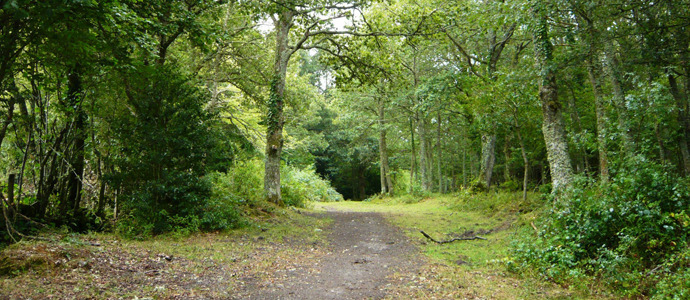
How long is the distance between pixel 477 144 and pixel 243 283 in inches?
656

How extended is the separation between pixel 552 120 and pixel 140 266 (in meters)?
8.57

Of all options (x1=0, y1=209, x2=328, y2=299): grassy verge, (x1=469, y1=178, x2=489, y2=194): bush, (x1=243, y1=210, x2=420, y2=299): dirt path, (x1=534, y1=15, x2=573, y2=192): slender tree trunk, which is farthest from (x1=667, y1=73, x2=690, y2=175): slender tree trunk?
(x1=0, y1=209, x2=328, y2=299): grassy verge

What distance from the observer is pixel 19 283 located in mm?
4023

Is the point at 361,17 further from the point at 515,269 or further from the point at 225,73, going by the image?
the point at 515,269

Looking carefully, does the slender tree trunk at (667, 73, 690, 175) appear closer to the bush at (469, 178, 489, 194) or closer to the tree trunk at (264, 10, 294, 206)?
the bush at (469, 178, 489, 194)

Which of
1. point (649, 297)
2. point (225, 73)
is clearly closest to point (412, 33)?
point (225, 73)

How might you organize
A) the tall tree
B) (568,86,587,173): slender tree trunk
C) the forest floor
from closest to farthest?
the forest floor, the tall tree, (568,86,587,173): slender tree trunk

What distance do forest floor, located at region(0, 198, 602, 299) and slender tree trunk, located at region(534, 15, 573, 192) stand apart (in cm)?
193

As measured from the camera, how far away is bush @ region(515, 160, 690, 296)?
4.58 m

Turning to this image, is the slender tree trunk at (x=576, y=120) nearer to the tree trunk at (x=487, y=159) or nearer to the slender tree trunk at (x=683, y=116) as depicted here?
the tree trunk at (x=487, y=159)

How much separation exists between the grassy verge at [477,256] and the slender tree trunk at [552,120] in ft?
4.27

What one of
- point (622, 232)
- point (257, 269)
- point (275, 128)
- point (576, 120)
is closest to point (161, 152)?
point (257, 269)

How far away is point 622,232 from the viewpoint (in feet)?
16.4

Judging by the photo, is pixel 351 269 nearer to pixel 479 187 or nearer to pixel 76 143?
Result: pixel 76 143
